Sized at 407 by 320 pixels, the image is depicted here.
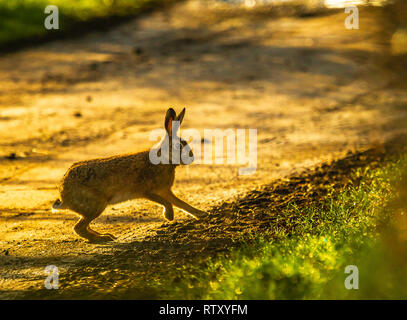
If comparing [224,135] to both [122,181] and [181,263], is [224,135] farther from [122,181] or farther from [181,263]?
[181,263]

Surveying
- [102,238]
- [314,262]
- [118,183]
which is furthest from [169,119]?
[314,262]

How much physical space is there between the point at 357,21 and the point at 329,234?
1112cm

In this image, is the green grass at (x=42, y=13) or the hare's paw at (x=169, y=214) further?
the green grass at (x=42, y=13)

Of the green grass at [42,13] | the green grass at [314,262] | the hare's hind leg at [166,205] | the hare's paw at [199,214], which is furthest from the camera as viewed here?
the green grass at [42,13]

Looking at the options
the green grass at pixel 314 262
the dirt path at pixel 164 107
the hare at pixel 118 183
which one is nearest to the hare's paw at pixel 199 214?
the hare at pixel 118 183

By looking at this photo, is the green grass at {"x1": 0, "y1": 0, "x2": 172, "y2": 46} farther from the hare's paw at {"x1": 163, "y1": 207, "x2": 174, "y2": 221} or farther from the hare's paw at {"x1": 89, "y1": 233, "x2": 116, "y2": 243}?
the hare's paw at {"x1": 89, "y1": 233, "x2": 116, "y2": 243}

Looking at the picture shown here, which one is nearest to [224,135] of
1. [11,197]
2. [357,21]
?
[11,197]

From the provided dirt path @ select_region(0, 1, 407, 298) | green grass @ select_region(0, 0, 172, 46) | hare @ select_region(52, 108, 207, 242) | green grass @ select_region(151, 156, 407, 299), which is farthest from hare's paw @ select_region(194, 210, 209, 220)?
green grass @ select_region(0, 0, 172, 46)

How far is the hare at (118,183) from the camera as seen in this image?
5035 millimetres

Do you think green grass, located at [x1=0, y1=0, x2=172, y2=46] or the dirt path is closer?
the dirt path

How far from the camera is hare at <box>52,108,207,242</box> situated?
16.5 ft

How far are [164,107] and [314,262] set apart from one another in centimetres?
570

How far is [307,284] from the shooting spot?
3992 mm

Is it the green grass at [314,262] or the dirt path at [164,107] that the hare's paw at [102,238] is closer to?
the dirt path at [164,107]
